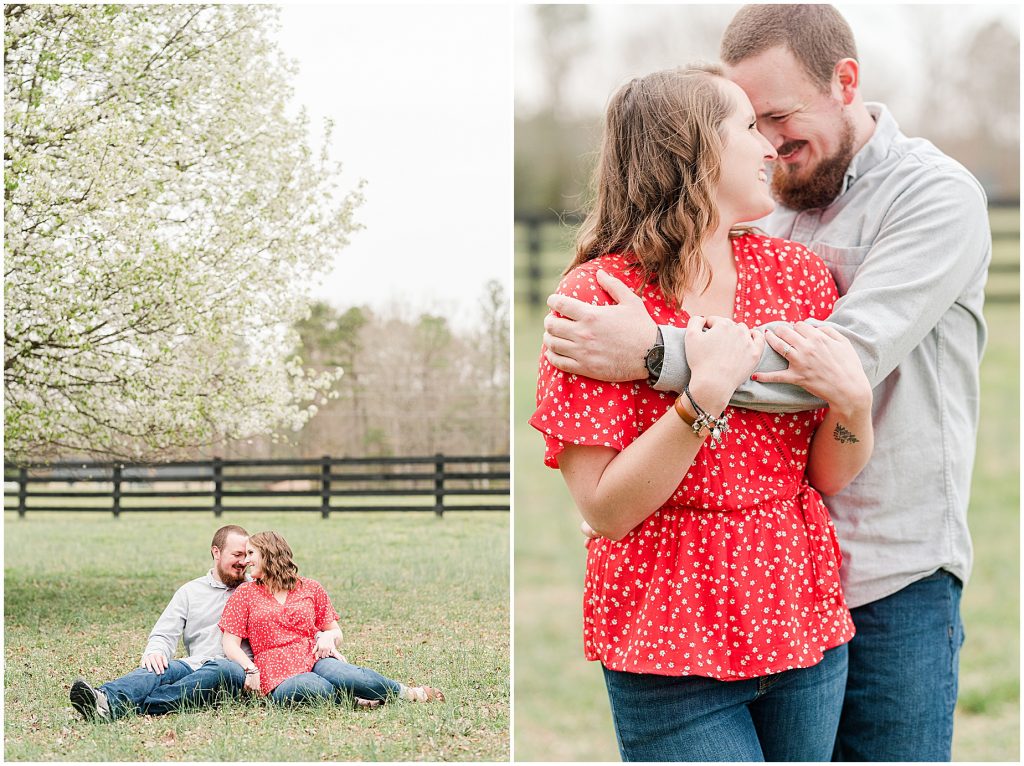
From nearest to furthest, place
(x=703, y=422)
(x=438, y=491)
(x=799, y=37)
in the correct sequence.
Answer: (x=703, y=422) → (x=799, y=37) → (x=438, y=491)

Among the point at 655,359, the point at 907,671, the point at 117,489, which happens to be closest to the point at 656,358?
the point at 655,359

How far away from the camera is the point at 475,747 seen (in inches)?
90.4

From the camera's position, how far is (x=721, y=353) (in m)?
1.79

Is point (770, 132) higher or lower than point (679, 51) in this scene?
lower

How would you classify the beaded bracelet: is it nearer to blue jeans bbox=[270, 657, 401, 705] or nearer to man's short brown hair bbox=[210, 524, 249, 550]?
blue jeans bbox=[270, 657, 401, 705]

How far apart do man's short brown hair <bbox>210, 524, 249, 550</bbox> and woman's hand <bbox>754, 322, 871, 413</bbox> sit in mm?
1184

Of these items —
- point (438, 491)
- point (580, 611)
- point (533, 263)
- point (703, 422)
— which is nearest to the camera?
point (703, 422)

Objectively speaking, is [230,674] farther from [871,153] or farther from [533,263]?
[533,263]

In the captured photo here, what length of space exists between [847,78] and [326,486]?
1.43 meters

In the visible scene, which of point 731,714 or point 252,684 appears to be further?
point 252,684

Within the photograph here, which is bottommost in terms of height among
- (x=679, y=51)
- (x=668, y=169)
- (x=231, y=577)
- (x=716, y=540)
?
(x=231, y=577)

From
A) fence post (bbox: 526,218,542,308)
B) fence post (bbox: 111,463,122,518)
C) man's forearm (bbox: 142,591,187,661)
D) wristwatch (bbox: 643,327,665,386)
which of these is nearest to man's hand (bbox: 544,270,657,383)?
wristwatch (bbox: 643,327,665,386)

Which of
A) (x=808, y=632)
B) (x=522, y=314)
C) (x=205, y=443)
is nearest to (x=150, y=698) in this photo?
(x=205, y=443)

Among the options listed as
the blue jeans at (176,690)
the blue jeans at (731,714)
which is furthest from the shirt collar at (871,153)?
the blue jeans at (176,690)
